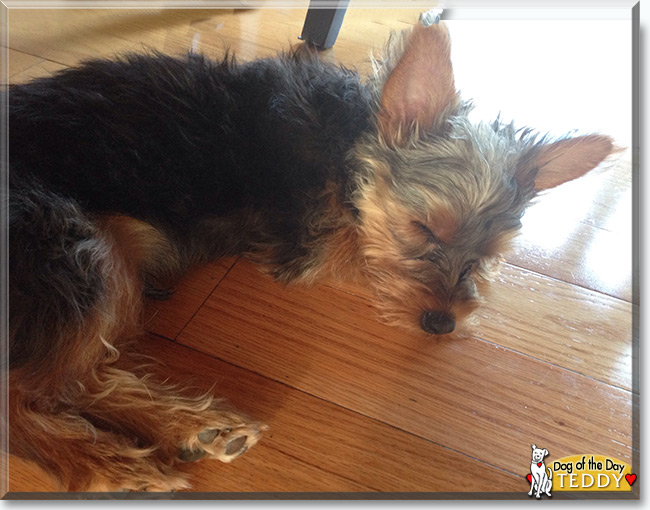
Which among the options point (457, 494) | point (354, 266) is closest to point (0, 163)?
point (354, 266)

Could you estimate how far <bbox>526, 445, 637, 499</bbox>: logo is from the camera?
1359mm

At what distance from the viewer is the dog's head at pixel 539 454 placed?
1409mm

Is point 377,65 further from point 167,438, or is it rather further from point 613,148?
point 167,438

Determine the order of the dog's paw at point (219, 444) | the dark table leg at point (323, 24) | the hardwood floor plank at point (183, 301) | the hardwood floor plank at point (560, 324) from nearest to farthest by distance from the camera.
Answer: the dog's paw at point (219, 444) < the hardwood floor plank at point (183, 301) < the hardwood floor plank at point (560, 324) < the dark table leg at point (323, 24)

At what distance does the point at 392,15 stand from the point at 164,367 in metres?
2.71

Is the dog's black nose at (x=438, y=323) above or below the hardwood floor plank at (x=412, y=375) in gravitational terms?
above

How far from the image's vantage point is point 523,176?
5.47 feet

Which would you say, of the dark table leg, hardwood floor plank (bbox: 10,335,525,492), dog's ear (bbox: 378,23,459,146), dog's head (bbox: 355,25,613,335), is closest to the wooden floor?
hardwood floor plank (bbox: 10,335,525,492)

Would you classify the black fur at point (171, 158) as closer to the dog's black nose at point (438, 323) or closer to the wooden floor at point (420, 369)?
the wooden floor at point (420, 369)

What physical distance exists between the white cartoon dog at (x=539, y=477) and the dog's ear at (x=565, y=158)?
2.67 ft

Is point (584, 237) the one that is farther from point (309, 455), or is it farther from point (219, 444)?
point (219, 444)

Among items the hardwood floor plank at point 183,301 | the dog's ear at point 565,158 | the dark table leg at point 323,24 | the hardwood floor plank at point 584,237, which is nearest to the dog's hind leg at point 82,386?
the hardwood floor plank at point 183,301

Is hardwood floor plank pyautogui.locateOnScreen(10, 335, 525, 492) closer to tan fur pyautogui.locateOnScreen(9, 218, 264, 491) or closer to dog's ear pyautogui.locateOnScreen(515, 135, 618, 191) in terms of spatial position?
tan fur pyautogui.locateOnScreen(9, 218, 264, 491)

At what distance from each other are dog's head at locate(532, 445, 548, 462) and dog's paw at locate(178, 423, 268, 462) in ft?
2.47
